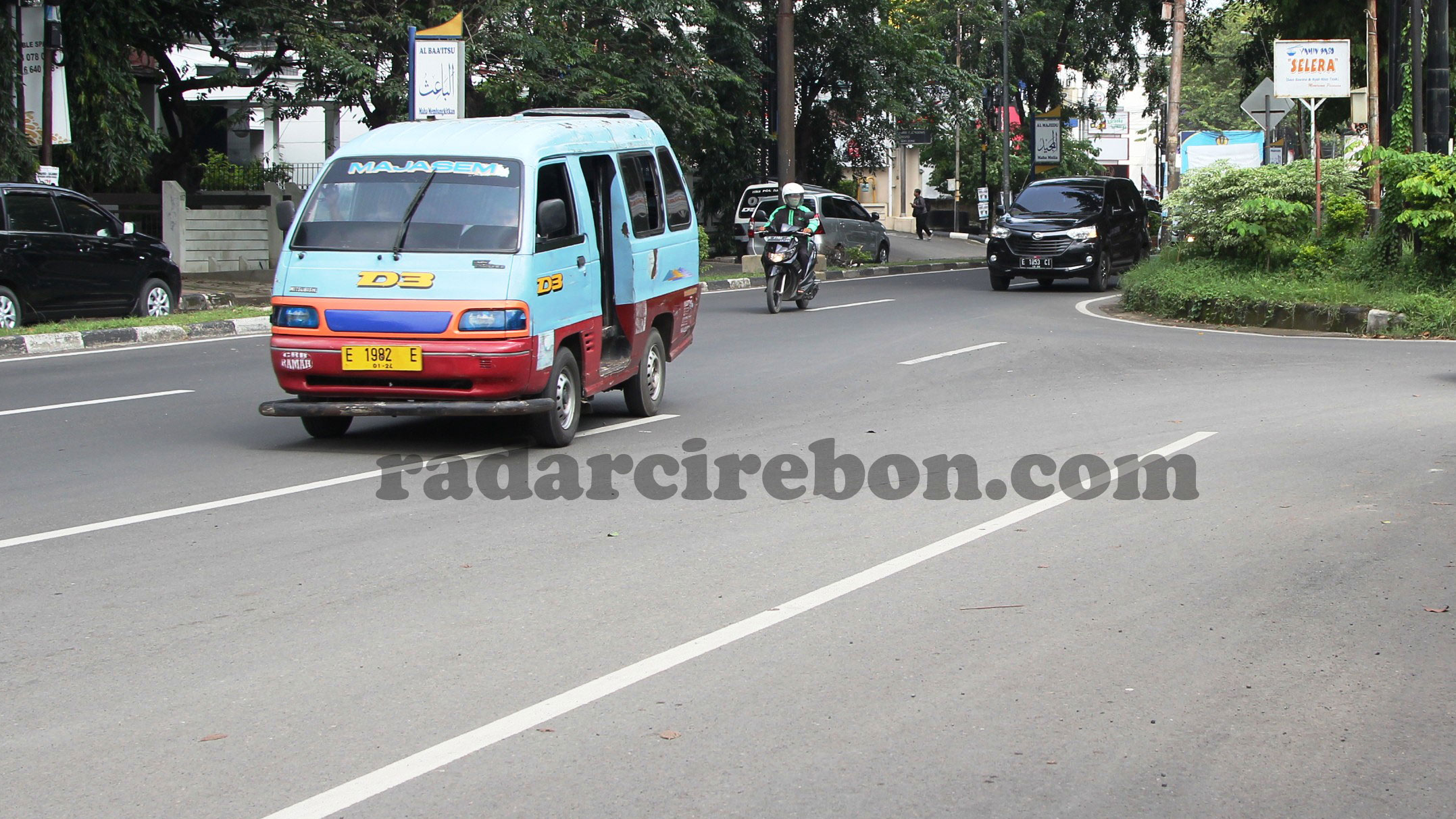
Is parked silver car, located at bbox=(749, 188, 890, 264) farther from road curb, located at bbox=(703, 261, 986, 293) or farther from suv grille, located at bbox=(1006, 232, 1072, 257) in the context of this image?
suv grille, located at bbox=(1006, 232, 1072, 257)

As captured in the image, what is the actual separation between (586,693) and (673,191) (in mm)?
7543

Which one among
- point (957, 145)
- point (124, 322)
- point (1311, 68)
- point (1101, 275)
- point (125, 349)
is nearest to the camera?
point (125, 349)

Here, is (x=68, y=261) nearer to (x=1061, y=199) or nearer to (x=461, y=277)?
(x=461, y=277)

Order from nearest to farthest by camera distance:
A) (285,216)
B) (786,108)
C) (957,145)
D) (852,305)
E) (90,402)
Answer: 1. (285,216)
2. (90,402)
3. (852,305)
4. (786,108)
5. (957,145)

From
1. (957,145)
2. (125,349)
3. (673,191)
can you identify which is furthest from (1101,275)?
(957,145)

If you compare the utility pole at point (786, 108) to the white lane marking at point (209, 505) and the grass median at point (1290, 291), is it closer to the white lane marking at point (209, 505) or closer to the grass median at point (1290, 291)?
the grass median at point (1290, 291)

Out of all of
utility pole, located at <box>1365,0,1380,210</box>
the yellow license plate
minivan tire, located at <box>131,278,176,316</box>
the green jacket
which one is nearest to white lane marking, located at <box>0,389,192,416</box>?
the yellow license plate

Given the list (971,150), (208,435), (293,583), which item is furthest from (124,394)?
(971,150)

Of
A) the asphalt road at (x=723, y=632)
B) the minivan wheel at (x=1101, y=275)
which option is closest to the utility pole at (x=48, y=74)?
the asphalt road at (x=723, y=632)

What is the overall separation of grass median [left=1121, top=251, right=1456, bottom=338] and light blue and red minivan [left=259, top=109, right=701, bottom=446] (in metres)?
11.1

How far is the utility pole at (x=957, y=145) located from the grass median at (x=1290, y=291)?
19.8m

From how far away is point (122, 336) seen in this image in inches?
654

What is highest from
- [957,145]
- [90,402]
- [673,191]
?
[957,145]

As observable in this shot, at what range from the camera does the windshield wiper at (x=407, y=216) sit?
938 centimetres
